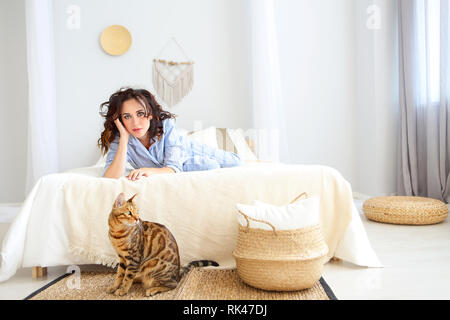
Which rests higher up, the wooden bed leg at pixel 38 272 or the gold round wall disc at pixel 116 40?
the gold round wall disc at pixel 116 40

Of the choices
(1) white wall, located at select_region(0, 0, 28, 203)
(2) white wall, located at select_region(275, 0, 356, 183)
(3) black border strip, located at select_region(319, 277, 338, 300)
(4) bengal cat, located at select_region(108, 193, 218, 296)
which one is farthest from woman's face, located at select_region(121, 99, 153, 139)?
(1) white wall, located at select_region(0, 0, 28, 203)

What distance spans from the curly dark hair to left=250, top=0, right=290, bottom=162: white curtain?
142 centimetres

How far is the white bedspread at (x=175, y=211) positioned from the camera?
5.37 ft

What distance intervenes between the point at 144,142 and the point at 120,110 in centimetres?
26

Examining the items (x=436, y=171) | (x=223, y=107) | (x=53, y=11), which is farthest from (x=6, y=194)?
(x=436, y=171)

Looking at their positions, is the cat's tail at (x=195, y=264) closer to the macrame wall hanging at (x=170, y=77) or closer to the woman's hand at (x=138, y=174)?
the woman's hand at (x=138, y=174)

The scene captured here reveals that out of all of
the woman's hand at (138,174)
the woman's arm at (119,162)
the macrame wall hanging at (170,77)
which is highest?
the macrame wall hanging at (170,77)

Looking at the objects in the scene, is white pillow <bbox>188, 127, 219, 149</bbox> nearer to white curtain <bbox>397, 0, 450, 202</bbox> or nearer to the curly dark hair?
the curly dark hair

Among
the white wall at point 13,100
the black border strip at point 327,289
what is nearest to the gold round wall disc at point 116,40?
the white wall at point 13,100

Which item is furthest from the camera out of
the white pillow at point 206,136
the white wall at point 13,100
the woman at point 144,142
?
the white wall at point 13,100

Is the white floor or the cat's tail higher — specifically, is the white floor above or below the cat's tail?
below

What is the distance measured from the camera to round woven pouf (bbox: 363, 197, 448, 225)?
256 centimetres

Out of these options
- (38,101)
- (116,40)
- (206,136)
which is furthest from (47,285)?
(116,40)

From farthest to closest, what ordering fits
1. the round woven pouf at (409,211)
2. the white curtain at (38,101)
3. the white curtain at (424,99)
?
the white curtain at (38,101), the white curtain at (424,99), the round woven pouf at (409,211)
